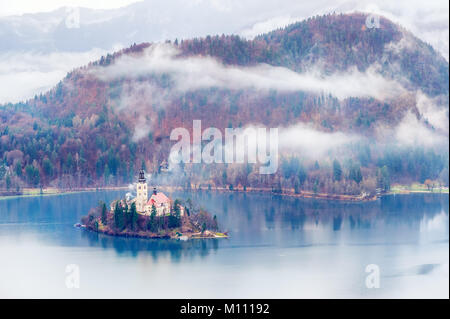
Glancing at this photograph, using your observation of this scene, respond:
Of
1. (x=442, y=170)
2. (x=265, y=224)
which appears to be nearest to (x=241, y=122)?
(x=442, y=170)

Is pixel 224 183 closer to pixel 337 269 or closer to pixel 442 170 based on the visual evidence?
pixel 442 170

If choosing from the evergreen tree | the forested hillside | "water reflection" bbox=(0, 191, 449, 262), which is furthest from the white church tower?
the evergreen tree

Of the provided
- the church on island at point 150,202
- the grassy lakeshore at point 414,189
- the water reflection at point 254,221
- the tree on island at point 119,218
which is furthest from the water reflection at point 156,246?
the grassy lakeshore at point 414,189

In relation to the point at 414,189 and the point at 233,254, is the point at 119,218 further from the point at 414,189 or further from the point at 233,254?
the point at 414,189

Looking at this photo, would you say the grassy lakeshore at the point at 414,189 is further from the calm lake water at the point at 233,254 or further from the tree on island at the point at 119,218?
the tree on island at the point at 119,218

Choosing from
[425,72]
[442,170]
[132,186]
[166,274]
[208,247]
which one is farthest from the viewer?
[425,72]

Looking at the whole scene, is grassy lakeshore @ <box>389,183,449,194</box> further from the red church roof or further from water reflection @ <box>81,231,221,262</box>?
water reflection @ <box>81,231,221,262</box>
